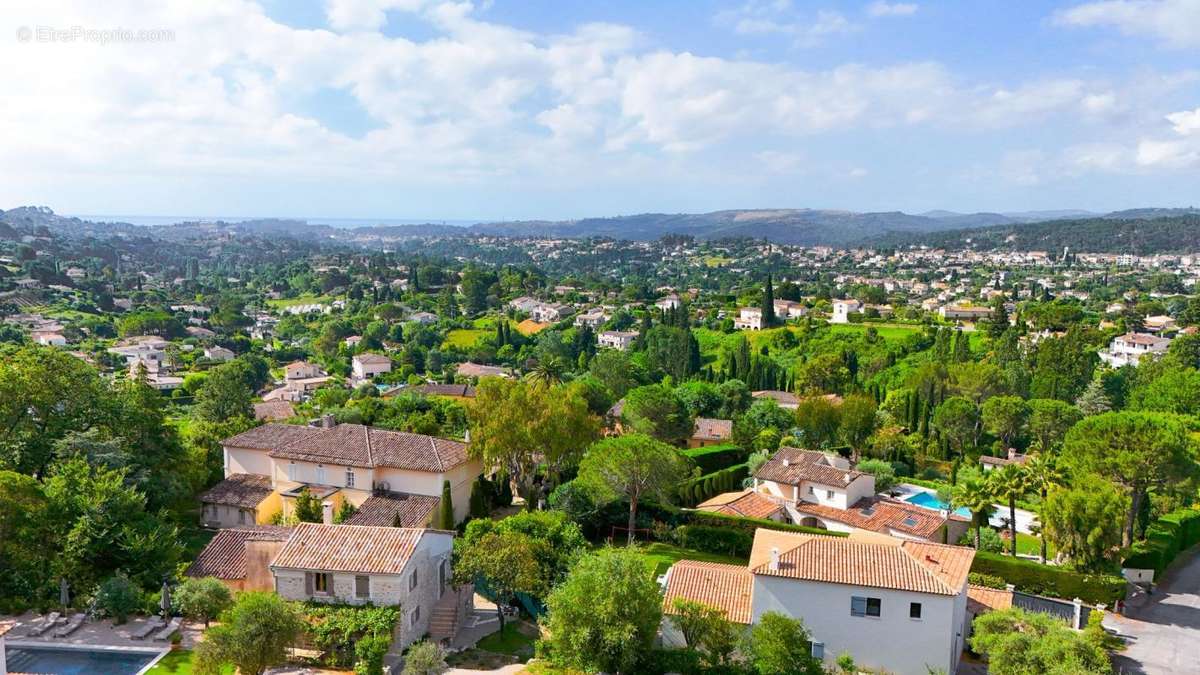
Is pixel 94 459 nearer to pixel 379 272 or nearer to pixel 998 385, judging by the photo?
pixel 998 385

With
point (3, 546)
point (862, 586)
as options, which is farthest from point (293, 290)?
point (862, 586)

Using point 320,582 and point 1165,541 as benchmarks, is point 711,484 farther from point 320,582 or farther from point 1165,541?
point 320,582

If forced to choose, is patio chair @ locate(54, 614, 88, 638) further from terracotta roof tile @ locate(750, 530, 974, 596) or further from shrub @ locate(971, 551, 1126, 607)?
shrub @ locate(971, 551, 1126, 607)

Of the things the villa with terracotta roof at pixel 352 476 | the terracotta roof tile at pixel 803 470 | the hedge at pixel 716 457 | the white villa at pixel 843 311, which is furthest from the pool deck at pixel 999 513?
the white villa at pixel 843 311

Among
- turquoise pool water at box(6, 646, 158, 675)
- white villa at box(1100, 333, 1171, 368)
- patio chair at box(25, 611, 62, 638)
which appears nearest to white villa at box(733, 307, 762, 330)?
white villa at box(1100, 333, 1171, 368)

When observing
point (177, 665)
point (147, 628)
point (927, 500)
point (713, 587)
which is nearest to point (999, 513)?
point (927, 500)

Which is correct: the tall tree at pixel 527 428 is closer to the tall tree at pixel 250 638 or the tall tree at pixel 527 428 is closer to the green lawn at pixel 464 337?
the tall tree at pixel 250 638
